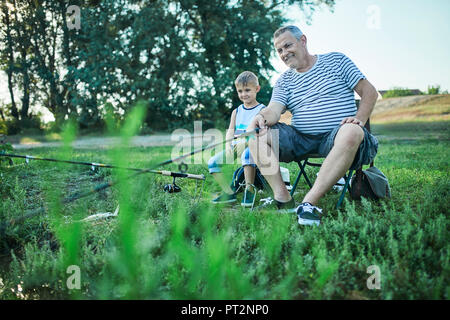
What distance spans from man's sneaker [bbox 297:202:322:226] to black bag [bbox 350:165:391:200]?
722 mm

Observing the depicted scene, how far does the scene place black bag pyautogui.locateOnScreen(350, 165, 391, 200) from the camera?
2836mm

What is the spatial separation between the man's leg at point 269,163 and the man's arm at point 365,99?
2.22 feet

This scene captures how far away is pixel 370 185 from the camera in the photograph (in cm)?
284

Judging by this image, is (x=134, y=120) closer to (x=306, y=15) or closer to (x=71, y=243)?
(x=71, y=243)

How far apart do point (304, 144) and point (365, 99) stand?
1.90ft

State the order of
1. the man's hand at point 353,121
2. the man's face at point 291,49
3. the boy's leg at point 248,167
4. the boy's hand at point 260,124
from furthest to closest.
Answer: the boy's leg at point 248,167, the man's face at point 291,49, the boy's hand at point 260,124, the man's hand at point 353,121

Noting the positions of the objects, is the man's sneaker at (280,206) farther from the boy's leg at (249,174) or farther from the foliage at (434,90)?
the foliage at (434,90)

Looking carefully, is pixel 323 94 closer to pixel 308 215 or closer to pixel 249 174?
pixel 249 174

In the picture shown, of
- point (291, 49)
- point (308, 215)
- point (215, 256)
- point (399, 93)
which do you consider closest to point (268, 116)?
point (291, 49)

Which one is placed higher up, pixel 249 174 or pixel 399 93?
pixel 399 93

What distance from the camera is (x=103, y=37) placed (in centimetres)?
1466

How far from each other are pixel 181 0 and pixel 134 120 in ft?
52.6

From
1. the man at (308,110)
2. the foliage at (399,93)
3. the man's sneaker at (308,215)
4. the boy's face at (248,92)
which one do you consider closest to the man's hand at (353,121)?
the man at (308,110)

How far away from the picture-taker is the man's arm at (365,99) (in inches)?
105
